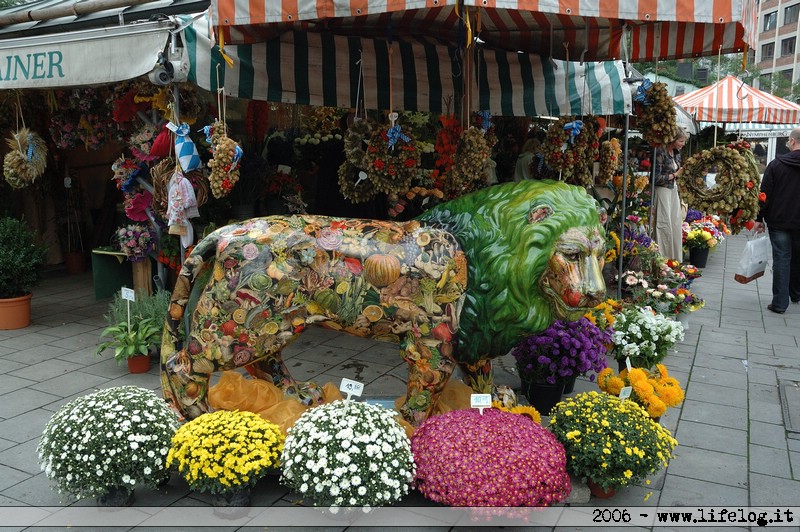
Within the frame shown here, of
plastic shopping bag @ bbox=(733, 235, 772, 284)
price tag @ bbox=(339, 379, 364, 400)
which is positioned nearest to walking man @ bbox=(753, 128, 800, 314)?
plastic shopping bag @ bbox=(733, 235, 772, 284)

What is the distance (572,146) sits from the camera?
5965 millimetres

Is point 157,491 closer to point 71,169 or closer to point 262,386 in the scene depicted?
point 262,386

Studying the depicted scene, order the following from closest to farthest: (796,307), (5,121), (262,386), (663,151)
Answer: (262,386) → (5,121) → (796,307) → (663,151)

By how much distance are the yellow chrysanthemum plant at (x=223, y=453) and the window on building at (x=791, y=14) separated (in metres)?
52.0

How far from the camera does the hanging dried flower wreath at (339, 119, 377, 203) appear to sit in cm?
505

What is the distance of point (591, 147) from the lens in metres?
6.06

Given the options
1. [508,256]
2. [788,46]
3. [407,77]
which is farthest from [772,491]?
[788,46]

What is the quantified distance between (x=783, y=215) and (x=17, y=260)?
801cm

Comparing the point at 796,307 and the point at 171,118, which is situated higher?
the point at 171,118

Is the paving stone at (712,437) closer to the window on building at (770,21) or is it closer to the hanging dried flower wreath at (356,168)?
the hanging dried flower wreath at (356,168)

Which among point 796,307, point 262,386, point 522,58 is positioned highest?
point 522,58

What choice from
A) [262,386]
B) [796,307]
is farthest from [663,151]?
[262,386]

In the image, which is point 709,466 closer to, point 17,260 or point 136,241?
point 136,241

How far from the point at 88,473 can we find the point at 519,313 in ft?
7.30
